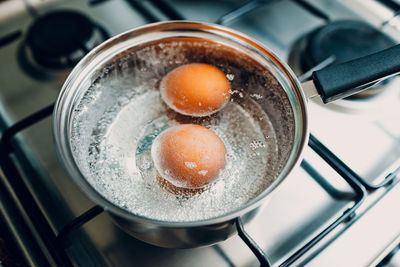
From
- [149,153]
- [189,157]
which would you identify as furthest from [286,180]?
[149,153]

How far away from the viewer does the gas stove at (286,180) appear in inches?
22.2

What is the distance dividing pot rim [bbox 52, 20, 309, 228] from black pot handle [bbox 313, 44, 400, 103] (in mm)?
37

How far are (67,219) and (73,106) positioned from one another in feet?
0.65

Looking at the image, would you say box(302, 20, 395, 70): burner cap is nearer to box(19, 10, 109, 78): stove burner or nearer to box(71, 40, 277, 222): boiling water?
box(71, 40, 277, 222): boiling water

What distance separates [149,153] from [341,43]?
476mm

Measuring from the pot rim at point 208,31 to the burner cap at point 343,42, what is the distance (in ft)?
0.61

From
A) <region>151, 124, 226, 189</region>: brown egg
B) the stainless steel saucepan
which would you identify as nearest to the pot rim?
the stainless steel saucepan

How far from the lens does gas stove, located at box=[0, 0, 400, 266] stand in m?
0.56

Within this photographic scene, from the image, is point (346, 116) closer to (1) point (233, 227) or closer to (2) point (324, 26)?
(2) point (324, 26)

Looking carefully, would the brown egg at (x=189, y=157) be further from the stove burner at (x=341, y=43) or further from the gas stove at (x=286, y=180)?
the stove burner at (x=341, y=43)

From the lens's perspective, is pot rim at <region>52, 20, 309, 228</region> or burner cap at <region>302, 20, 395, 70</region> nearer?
pot rim at <region>52, 20, 309, 228</region>

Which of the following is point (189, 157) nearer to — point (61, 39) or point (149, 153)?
point (149, 153)

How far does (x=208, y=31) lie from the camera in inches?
24.8

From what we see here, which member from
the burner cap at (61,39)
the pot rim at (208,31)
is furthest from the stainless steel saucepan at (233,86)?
the burner cap at (61,39)
